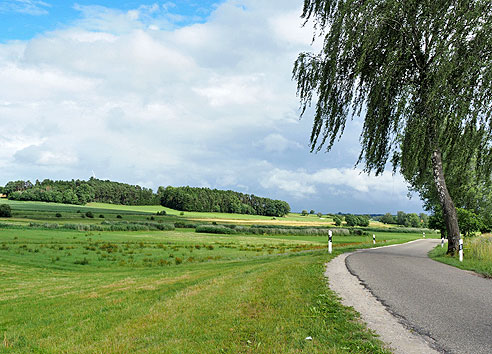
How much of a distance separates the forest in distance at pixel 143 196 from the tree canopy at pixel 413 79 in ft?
428

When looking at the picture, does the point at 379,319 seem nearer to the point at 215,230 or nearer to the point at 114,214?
the point at 215,230

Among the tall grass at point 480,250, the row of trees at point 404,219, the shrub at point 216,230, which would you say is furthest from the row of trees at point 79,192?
the tall grass at point 480,250

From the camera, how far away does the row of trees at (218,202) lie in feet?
476

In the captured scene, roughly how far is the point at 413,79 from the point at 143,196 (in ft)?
504

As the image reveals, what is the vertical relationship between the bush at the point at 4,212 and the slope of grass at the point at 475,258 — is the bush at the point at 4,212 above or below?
below

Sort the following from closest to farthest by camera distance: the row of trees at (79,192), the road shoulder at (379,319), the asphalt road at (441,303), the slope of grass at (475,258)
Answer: the road shoulder at (379,319), the asphalt road at (441,303), the slope of grass at (475,258), the row of trees at (79,192)

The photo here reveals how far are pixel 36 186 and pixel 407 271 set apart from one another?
17021cm

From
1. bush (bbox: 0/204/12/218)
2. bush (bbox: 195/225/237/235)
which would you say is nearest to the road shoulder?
bush (bbox: 195/225/237/235)

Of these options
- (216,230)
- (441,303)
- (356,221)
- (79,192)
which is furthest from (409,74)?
(79,192)

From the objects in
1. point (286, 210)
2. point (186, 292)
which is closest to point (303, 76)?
point (186, 292)

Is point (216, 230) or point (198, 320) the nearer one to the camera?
point (198, 320)

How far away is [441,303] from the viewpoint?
6.56 meters

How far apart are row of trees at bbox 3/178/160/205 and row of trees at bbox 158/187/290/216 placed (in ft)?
39.7

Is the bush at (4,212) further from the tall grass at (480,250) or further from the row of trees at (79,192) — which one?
the tall grass at (480,250)
